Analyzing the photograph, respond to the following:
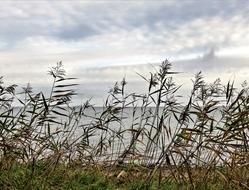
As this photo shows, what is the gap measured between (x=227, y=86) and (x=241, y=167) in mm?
1335

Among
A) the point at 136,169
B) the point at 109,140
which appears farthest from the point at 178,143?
the point at 109,140

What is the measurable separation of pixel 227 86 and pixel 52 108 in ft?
7.87

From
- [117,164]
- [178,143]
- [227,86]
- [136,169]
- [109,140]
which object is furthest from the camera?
[109,140]

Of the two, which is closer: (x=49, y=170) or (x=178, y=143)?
(x=178, y=143)

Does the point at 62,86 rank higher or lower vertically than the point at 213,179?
higher

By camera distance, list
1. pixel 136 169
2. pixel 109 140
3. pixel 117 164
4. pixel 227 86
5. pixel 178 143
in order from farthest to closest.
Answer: pixel 109 140 → pixel 117 164 → pixel 136 169 → pixel 227 86 → pixel 178 143

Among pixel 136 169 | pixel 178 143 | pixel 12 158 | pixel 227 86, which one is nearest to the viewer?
pixel 178 143

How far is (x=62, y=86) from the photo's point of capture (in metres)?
5.71

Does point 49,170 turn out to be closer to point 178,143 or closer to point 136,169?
point 136,169

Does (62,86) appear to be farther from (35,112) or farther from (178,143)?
(178,143)

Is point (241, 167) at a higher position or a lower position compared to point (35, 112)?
lower

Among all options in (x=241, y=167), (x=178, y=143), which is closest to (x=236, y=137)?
(x=241, y=167)

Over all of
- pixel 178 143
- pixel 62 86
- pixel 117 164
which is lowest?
pixel 117 164

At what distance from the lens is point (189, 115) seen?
5715 mm
